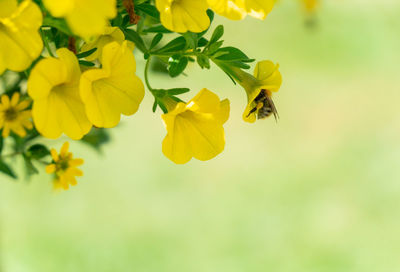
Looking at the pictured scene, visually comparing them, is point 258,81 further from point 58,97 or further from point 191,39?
point 58,97

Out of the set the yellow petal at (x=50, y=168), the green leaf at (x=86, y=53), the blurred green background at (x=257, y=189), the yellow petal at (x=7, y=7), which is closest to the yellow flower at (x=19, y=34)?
the yellow petal at (x=7, y=7)

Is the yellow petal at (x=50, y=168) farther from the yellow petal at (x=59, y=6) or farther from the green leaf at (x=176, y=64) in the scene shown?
the yellow petal at (x=59, y=6)

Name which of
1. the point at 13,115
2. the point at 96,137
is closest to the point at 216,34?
the point at 13,115

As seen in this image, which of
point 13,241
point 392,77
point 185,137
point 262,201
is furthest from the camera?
point 392,77

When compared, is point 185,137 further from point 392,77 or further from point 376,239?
point 392,77

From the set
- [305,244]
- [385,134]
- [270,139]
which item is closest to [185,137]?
[305,244]

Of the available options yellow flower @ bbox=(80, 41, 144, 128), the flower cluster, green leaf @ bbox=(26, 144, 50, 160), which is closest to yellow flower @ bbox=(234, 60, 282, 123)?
the flower cluster
